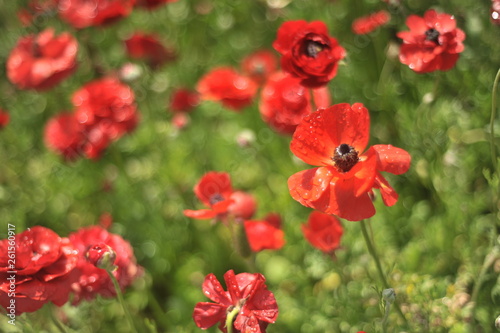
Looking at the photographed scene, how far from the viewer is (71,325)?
1617mm

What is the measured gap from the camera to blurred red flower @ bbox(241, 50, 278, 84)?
6.92 ft

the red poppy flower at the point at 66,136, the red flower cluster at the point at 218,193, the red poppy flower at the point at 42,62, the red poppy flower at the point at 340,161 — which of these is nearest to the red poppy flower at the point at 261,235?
the red flower cluster at the point at 218,193

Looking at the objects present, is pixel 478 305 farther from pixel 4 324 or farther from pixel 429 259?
pixel 4 324

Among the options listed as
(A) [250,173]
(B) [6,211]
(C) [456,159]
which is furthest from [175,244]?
(C) [456,159]

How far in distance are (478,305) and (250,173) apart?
101 centimetres

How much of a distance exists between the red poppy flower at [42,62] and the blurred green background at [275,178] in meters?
0.29

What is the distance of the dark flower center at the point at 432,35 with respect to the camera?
1223 mm

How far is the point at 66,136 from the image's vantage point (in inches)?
77.3

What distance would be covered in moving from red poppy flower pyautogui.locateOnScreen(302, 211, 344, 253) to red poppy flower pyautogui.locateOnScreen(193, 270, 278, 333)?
1.30ft

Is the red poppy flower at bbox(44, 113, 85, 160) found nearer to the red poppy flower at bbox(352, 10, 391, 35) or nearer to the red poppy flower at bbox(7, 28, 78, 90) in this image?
the red poppy flower at bbox(7, 28, 78, 90)

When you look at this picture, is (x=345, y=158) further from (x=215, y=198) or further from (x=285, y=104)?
Answer: (x=285, y=104)

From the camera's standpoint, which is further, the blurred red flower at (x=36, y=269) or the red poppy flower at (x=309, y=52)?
the red poppy flower at (x=309, y=52)

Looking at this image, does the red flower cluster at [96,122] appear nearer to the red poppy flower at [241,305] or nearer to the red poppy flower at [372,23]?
the red poppy flower at [372,23]

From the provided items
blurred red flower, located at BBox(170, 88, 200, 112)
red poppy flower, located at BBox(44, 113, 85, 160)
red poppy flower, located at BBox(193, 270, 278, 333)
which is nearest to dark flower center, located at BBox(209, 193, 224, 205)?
red poppy flower, located at BBox(193, 270, 278, 333)
